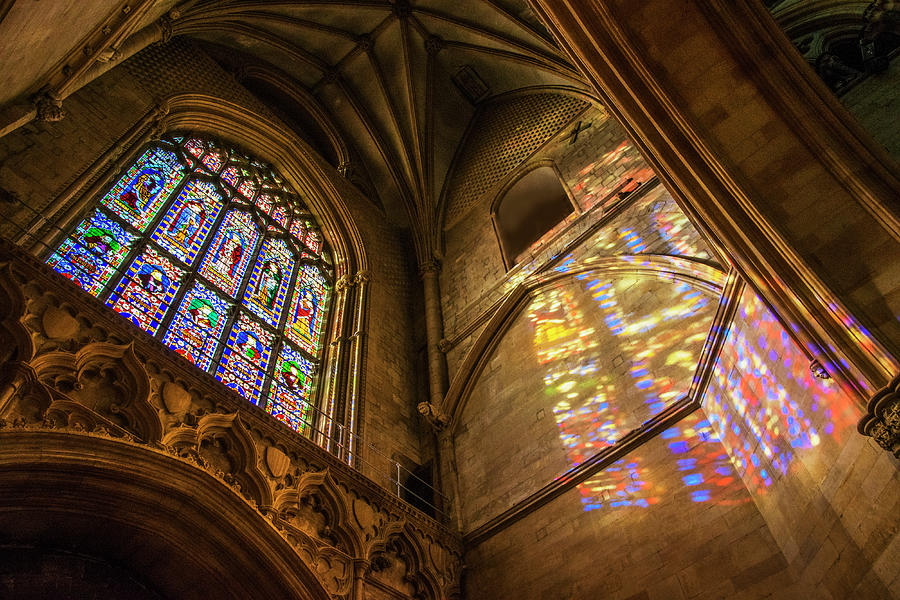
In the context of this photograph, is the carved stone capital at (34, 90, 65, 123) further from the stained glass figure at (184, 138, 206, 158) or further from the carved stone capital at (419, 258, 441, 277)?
the carved stone capital at (419, 258, 441, 277)

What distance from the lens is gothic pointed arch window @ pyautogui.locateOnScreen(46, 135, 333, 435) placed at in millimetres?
6324

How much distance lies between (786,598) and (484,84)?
9.83m

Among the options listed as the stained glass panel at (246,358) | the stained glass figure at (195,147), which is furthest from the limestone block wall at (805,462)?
the stained glass figure at (195,147)

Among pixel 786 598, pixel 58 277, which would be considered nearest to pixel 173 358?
pixel 58 277

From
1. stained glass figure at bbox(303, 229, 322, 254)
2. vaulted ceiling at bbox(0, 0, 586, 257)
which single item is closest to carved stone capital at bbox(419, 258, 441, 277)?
vaulted ceiling at bbox(0, 0, 586, 257)

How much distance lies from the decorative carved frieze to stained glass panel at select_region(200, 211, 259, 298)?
8.60ft

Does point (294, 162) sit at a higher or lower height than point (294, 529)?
higher

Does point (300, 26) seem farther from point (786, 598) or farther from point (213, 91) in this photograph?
point (786, 598)

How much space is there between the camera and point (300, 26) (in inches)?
424

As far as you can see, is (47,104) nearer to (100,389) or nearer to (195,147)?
(100,389)

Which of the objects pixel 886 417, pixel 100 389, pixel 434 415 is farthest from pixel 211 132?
pixel 886 417

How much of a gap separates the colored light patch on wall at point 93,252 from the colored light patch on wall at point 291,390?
1.94 m

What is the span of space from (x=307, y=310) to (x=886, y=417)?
6.98 m

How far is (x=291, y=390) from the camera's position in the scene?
7305mm
